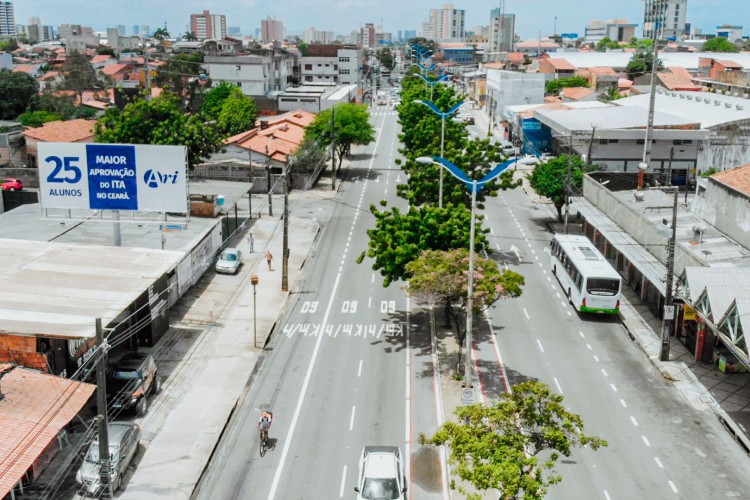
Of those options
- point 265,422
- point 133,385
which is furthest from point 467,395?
point 133,385

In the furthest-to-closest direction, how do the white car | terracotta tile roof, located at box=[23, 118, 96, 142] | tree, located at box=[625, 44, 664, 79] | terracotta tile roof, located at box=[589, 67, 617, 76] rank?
tree, located at box=[625, 44, 664, 79], terracotta tile roof, located at box=[589, 67, 617, 76], terracotta tile roof, located at box=[23, 118, 96, 142], the white car

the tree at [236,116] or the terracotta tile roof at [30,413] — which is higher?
the tree at [236,116]

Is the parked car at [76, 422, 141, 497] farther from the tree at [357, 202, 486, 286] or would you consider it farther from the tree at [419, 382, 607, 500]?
the tree at [357, 202, 486, 286]

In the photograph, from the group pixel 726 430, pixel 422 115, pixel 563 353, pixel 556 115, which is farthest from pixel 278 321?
pixel 556 115

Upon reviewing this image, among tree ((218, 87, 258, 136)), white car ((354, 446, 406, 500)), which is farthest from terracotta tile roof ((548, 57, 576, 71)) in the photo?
white car ((354, 446, 406, 500))

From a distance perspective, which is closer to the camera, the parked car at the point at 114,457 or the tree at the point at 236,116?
the parked car at the point at 114,457

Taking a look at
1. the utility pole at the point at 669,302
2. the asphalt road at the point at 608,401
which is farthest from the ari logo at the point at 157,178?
the utility pole at the point at 669,302

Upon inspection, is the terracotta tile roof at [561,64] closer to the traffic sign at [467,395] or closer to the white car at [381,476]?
the traffic sign at [467,395]
